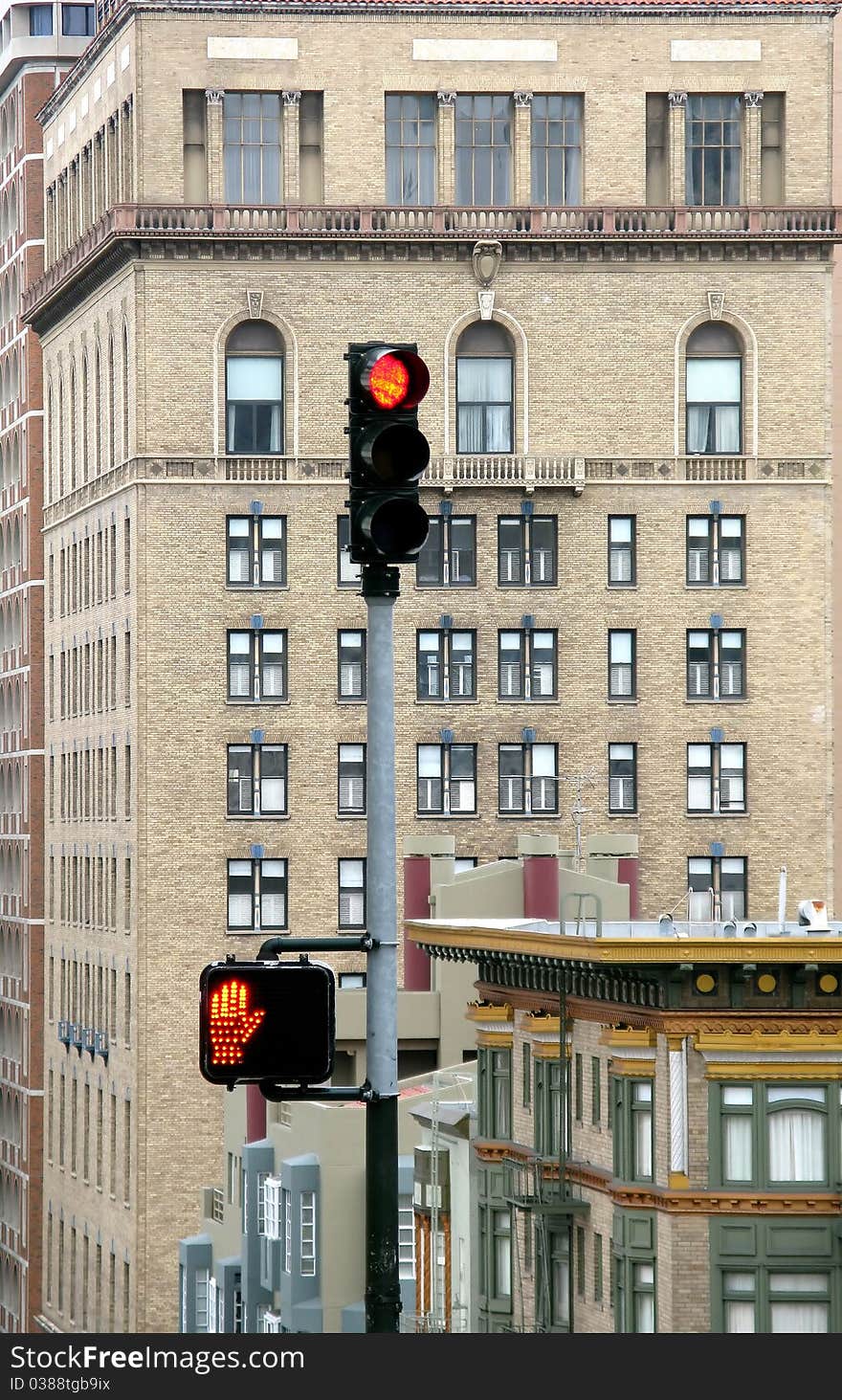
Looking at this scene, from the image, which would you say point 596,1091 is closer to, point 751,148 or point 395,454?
point 395,454

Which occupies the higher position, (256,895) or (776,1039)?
(776,1039)

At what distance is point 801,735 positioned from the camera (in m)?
105

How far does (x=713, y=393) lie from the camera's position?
348 feet

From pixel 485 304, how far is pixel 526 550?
8.27 meters

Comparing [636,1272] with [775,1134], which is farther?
[636,1272]

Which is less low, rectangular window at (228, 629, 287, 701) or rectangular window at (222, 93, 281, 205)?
rectangular window at (222, 93, 281, 205)

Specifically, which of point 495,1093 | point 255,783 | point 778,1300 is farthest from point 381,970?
point 255,783

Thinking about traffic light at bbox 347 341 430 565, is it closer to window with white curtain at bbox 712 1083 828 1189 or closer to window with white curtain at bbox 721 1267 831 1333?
window with white curtain at bbox 712 1083 828 1189

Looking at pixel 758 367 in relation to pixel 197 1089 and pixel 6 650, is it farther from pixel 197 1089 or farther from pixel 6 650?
pixel 6 650

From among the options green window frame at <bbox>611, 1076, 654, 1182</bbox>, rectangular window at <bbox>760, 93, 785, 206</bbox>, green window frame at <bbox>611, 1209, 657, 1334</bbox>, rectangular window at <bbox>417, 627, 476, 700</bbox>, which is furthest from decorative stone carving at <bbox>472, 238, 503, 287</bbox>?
green window frame at <bbox>611, 1209, 657, 1334</bbox>

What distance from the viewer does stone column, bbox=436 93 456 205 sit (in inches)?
4173

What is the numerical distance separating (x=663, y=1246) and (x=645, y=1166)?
165 centimetres

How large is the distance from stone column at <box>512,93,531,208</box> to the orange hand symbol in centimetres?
9280

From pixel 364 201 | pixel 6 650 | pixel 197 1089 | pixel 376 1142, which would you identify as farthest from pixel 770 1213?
pixel 6 650
